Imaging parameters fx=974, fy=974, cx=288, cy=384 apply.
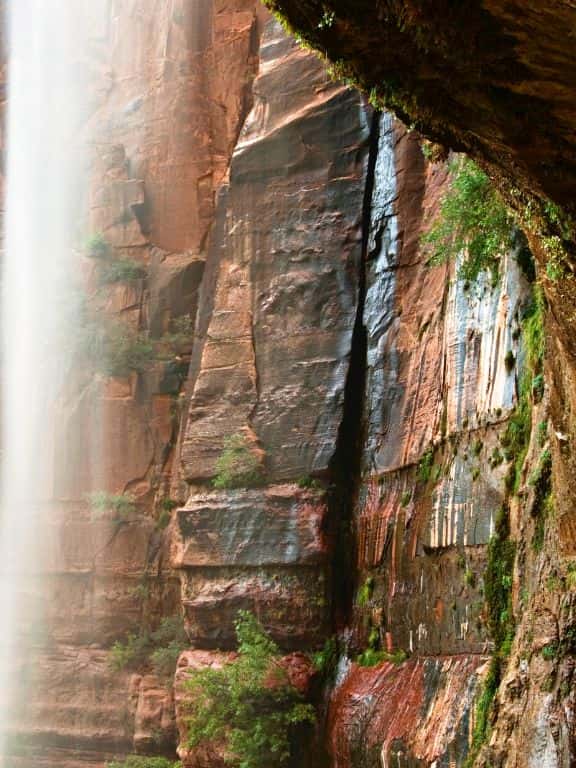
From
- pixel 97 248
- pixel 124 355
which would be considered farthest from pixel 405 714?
pixel 97 248

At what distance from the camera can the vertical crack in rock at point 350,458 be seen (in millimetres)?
12922

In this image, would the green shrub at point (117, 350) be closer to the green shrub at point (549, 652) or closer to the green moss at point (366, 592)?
the green moss at point (366, 592)

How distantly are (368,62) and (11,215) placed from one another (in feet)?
51.4

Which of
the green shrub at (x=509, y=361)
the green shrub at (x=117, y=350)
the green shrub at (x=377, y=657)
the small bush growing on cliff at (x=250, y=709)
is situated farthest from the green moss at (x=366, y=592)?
the green shrub at (x=117, y=350)

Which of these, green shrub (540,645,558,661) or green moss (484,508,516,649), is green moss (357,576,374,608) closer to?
green moss (484,508,516,649)

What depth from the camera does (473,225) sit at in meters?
9.77

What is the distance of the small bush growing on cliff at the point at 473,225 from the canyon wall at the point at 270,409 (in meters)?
0.26

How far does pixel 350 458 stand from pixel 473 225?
457cm

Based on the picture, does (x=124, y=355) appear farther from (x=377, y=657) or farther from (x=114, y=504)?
(x=377, y=657)

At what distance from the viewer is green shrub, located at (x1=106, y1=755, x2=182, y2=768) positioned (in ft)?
46.9

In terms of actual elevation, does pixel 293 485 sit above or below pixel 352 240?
below

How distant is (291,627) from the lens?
1288cm

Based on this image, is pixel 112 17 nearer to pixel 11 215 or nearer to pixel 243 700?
pixel 11 215

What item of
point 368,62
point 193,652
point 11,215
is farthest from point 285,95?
point 368,62
